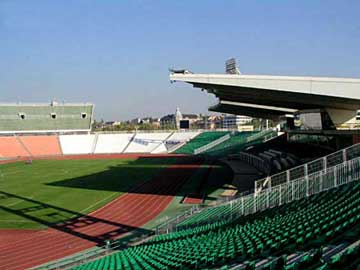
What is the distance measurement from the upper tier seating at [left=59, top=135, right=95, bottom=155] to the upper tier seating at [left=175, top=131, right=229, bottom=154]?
666 inches

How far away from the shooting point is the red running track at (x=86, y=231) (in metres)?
15.7

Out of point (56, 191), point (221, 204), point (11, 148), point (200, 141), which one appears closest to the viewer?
point (221, 204)

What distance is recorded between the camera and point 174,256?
31.9ft

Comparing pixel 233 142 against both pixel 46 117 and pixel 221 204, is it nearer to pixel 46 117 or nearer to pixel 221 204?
pixel 46 117

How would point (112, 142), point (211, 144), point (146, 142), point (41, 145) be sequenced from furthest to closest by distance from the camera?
point (112, 142), point (146, 142), point (41, 145), point (211, 144)

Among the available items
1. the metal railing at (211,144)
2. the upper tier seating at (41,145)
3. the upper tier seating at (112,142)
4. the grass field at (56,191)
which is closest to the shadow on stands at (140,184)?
the grass field at (56,191)

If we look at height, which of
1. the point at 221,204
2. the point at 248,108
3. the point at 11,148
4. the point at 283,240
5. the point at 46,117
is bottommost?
the point at 221,204

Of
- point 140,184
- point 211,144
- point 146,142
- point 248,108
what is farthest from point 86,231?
point 146,142

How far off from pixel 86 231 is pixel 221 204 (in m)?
6.81

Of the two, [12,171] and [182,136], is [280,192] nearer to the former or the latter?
[12,171]

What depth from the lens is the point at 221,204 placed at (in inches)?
784

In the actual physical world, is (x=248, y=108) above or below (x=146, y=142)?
above

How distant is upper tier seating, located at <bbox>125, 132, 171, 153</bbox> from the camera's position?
68375 millimetres

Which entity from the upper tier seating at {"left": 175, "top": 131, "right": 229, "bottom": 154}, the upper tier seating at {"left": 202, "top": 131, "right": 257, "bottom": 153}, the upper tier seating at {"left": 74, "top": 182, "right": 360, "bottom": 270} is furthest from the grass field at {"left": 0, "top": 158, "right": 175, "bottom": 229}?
the upper tier seating at {"left": 175, "top": 131, "right": 229, "bottom": 154}
